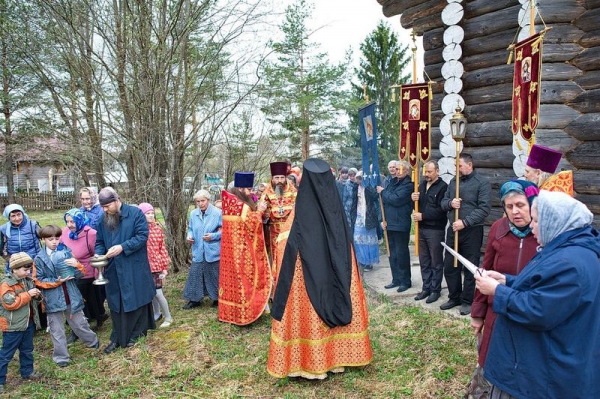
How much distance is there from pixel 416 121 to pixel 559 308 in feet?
16.4

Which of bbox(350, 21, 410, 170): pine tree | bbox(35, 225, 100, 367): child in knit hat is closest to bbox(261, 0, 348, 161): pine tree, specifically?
bbox(350, 21, 410, 170): pine tree

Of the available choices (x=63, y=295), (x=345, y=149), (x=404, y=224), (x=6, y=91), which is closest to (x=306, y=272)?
(x=63, y=295)

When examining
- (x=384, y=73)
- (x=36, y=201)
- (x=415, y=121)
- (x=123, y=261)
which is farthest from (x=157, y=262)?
(x=384, y=73)

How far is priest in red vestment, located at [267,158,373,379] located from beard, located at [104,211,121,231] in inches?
85.0

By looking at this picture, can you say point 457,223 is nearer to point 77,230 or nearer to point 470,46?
point 470,46

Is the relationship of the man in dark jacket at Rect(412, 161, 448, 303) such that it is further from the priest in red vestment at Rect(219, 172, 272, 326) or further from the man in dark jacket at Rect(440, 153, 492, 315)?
the priest in red vestment at Rect(219, 172, 272, 326)

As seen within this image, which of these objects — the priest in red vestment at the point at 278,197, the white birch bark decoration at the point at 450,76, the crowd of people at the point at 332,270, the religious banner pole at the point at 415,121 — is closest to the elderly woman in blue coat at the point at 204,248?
the crowd of people at the point at 332,270

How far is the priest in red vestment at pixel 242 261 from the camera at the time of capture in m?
5.64

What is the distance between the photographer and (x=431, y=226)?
19.7 feet

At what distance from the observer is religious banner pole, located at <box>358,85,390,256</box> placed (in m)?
6.82

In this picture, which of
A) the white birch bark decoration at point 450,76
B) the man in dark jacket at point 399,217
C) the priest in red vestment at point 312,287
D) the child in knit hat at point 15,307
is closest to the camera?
the priest in red vestment at point 312,287

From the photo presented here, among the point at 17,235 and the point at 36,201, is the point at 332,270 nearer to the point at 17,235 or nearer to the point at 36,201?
the point at 17,235

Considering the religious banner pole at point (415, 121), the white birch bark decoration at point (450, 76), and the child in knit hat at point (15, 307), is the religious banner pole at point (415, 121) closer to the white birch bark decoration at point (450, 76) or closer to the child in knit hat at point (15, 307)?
the white birch bark decoration at point (450, 76)

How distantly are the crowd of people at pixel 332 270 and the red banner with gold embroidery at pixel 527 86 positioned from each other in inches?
29.0
